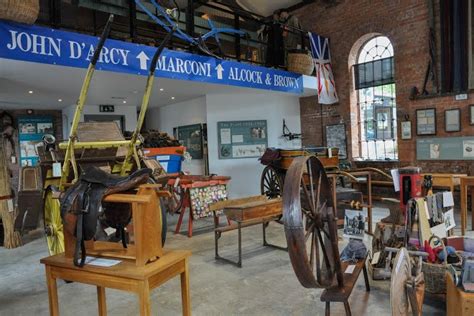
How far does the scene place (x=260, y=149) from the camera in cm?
864

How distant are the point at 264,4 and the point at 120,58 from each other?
6129mm

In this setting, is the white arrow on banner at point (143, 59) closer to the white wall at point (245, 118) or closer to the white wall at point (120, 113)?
the white wall at point (245, 118)

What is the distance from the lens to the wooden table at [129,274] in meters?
1.71

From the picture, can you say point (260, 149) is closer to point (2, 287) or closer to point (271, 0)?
point (271, 0)

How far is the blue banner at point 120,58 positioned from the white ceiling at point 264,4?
3.27 meters

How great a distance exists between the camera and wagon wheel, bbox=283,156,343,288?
172 centimetres

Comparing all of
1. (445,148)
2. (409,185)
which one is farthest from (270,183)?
(409,185)

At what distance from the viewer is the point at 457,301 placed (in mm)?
2242

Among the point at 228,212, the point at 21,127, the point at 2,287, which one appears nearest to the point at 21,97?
the point at 21,127

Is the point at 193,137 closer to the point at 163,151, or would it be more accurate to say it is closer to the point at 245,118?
the point at 245,118

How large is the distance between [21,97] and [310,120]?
655cm

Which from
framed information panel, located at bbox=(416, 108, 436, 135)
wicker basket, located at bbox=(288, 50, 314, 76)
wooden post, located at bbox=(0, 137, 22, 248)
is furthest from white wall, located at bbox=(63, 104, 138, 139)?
framed information panel, located at bbox=(416, 108, 436, 135)

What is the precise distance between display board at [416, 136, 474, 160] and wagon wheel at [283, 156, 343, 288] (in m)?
5.66

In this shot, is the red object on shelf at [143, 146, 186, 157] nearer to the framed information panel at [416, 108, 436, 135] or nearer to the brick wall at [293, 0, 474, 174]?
the brick wall at [293, 0, 474, 174]
